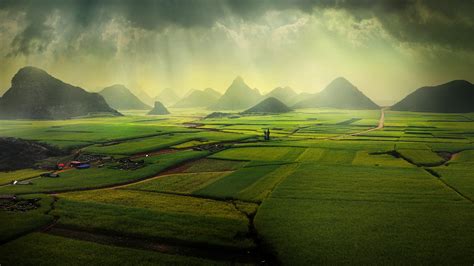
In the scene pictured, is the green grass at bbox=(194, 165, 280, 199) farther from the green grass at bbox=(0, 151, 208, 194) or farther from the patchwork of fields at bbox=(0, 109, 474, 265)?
the green grass at bbox=(0, 151, 208, 194)

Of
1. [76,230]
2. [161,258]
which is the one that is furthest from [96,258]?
[76,230]

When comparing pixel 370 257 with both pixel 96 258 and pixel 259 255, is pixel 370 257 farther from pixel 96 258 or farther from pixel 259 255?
pixel 96 258

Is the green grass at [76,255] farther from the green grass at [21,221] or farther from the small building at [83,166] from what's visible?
the small building at [83,166]

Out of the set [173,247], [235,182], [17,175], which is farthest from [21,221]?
[17,175]

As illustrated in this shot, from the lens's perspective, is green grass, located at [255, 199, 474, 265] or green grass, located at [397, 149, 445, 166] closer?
green grass, located at [255, 199, 474, 265]

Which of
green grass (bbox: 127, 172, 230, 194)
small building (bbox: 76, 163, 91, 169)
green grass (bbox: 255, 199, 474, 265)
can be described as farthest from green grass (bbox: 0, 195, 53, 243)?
small building (bbox: 76, 163, 91, 169)

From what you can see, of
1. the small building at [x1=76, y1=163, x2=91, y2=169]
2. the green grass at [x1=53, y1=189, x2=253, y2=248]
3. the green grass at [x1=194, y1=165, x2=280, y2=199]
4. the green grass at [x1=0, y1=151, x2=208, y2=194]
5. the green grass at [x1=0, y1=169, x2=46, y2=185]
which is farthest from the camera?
the small building at [x1=76, y1=163, x2=91, y2=169]
